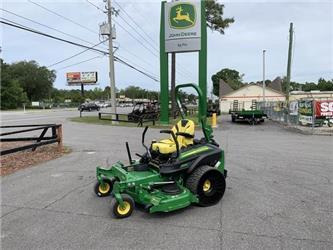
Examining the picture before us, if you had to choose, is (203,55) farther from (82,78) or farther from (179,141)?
(82,78)

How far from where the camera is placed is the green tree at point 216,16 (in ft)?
105

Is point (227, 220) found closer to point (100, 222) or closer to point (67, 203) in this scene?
point (100, 222)

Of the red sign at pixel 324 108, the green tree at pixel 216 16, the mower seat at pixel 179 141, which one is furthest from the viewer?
the green tree at pixel 216 16

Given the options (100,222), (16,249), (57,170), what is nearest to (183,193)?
(100,222)

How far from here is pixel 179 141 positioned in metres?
5.75

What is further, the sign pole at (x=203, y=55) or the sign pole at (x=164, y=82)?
the sign pole at (x=164, y=82)

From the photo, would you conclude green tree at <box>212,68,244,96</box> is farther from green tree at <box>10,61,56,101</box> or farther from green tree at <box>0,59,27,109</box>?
green tree at <box>0,59,27,109</box>

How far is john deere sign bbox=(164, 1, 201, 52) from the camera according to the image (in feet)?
70.0

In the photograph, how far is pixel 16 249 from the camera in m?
3.85

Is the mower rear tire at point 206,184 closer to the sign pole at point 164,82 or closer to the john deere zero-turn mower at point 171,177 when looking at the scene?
the john deere zero-turn mower at point 171,177

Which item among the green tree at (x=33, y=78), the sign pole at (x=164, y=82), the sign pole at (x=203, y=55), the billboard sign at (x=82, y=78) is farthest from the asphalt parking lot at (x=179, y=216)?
the billboard sign at (x=82, y=78)

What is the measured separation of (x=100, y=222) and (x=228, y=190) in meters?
2.62

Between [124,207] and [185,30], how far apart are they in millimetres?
18657

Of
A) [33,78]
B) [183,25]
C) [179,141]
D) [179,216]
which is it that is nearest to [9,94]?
[33,78]
